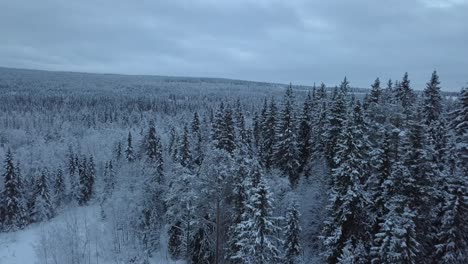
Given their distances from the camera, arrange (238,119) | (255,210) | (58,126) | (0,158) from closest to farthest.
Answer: (255,210) < (238,119) < (0,158) < (58,126)

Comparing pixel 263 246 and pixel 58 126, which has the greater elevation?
pixel 263 246

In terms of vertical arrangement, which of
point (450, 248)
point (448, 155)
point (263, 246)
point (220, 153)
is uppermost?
point (448, 155)

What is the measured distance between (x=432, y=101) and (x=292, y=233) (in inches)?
846

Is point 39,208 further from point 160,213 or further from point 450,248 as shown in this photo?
point 450,248

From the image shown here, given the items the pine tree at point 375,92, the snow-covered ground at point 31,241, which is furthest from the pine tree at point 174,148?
the pine tree at point 375,92

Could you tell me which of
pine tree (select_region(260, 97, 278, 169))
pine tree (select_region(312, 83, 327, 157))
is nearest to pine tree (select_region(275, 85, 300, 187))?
pine tree (select_region(312, 83, 327, 157))

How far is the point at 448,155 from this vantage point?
27.8 m

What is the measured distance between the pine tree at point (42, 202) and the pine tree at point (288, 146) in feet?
140

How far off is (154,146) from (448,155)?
42326mm

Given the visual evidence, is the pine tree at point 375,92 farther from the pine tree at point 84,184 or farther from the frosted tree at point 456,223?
the pine tree at point 84,184

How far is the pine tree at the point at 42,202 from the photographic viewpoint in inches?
2450

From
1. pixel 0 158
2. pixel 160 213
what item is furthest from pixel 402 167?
pixel 0 158

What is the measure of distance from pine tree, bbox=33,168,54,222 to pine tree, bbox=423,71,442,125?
59.9 meters

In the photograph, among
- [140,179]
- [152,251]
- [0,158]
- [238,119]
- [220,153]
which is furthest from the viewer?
[0,158]
